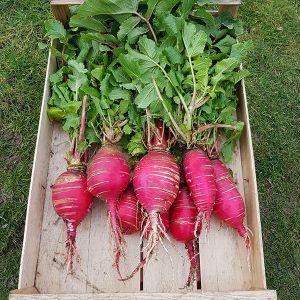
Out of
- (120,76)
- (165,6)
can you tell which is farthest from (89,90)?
(165,6)

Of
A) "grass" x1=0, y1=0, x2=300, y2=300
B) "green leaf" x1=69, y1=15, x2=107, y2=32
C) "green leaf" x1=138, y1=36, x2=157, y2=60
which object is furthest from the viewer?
"grass" x1=0, y1=0, x2=300, y2=300

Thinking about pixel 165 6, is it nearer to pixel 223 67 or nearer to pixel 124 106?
pixel 223 67

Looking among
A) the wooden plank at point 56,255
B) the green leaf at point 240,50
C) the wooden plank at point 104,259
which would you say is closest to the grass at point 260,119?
the wooden plank at point 56,255

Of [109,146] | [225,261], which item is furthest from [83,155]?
[225,261]

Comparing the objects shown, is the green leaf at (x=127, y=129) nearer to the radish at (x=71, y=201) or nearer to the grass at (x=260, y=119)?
the radish at (x=71, y=201)

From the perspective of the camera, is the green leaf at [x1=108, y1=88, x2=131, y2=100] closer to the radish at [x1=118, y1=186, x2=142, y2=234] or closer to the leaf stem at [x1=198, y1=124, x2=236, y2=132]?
the leaf stem at [x1=198, y1=124, x2=236, y2=132]

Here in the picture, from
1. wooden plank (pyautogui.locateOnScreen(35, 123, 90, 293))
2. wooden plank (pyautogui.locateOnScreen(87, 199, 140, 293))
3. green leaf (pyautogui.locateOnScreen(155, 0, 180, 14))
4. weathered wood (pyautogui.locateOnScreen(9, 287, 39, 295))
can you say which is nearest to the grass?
wooden plank (pyautogui.locateOnScreen(35, 123, 90, 293))
